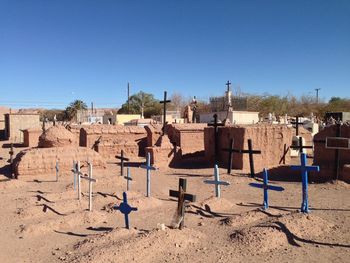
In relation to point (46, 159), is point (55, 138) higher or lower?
higher

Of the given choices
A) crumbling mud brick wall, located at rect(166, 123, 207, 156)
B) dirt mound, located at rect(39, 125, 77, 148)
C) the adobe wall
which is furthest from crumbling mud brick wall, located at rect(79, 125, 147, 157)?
the adobe wall

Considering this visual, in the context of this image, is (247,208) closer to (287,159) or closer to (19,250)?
(19,250)

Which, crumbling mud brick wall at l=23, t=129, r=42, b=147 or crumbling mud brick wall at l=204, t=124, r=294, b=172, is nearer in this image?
crumbling mud brick wall at l=204, t=124, r=294, b=172

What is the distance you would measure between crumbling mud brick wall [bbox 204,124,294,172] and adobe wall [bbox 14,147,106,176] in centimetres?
622

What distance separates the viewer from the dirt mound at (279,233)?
6.25 meters

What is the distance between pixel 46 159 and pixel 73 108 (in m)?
43.6

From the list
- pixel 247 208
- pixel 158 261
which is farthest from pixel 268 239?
pixel 247 208

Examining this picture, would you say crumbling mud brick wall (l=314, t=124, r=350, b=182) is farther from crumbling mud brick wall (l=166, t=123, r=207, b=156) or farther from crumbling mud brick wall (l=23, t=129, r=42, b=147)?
crumbling mud brick wall (l=23, t=129, r=42, b=147)

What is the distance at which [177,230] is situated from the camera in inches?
262

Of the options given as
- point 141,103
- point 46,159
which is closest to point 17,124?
point 46,159

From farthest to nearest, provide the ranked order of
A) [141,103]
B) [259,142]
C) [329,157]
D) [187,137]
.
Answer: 1. [141,103]
2. [187,137]
3. [259,142]
4. [329,157]

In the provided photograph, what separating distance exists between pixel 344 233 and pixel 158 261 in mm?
3684

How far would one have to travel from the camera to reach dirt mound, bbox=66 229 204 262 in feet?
18.9

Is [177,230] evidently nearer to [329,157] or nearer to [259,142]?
[329,157]
